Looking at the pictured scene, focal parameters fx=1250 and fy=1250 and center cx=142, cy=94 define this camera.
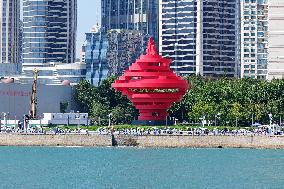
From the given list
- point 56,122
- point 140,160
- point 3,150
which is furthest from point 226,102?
point 140,160

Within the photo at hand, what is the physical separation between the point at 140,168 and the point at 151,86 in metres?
51.1

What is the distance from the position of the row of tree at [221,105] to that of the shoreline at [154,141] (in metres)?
25.8

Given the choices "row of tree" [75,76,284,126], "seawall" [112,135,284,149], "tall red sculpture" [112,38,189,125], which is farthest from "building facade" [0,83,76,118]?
"seawall" [112,135,284,149]

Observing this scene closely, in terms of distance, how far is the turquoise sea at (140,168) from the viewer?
313ft

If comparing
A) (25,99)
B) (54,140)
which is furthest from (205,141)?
(25,99)

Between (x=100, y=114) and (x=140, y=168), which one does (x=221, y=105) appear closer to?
(x=100, y=114)

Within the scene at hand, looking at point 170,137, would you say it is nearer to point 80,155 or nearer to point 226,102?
point 80,155

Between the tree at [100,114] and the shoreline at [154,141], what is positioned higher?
the tree at [100,114]

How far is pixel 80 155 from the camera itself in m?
130

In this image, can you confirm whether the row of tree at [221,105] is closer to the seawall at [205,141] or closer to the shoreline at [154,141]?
the seawall at [205,141]

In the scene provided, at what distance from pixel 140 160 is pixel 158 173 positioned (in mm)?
15888

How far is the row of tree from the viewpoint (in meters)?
169

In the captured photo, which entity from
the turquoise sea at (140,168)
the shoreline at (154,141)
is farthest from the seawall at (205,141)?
the turquoise sea at (140,168)

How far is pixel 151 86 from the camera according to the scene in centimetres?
16088
